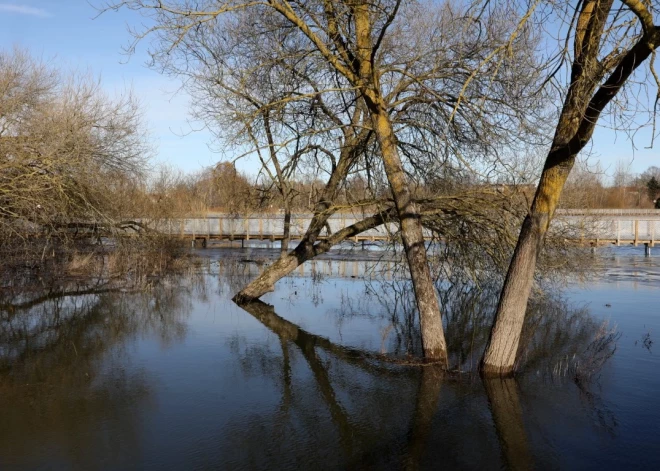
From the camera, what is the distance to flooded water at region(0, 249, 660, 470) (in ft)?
21.4

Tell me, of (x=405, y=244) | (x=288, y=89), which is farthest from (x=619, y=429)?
(x=288, y=89)

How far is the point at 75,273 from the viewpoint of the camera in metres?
21.4

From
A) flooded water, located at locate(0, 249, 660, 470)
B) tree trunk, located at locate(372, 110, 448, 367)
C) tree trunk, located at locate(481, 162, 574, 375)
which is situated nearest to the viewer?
flooded water, located at locate(0, 249, 660, 470)

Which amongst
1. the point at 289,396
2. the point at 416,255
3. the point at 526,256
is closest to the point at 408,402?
the point at 289,396

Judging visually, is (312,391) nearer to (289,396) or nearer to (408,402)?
(289,396)

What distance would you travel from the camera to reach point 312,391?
28.7 ft

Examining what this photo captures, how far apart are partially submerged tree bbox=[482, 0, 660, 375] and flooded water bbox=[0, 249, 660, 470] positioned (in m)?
1.00

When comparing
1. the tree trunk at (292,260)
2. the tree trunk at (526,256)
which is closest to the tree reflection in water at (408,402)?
the tree trunk at (526,256)

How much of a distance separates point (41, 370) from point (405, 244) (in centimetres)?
611

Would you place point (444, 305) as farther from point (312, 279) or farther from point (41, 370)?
point (41, 370)

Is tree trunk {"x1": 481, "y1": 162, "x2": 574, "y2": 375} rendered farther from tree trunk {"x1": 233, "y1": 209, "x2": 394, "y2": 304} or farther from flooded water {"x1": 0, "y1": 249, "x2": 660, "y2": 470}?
tree trunk {"x1": 233, "y1": 209, "x2": 394, "y2": 304}

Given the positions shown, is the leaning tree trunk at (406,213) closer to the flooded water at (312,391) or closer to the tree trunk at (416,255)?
the tree trunk at (416,255)

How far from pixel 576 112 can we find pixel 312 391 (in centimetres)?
532

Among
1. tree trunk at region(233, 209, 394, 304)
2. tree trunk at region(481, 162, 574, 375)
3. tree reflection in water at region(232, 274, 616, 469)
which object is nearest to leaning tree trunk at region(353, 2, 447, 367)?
tree reflection in water at region(232, 274, 616, 469)
